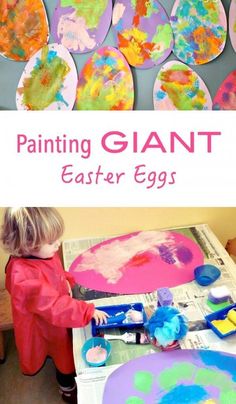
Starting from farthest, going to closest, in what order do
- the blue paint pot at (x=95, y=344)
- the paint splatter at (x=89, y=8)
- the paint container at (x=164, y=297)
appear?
the paint splatter at (x=89, y=8) < the paint container at (x=164, y=297) < the blue paint pot at (x=95, y=344)

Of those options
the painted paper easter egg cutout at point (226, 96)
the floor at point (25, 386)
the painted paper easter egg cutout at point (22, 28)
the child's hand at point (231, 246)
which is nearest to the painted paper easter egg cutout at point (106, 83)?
the painted paper easter egg cutout at point (22, 28)

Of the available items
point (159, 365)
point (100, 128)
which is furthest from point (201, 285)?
point (100, 128)

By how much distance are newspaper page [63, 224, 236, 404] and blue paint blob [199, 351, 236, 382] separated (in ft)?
0.06

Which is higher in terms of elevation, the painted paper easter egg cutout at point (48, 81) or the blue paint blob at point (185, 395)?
the painted paper easter egg cutout at point (48, 81)

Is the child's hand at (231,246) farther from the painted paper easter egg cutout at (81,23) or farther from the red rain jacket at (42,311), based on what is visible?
the painted paper easter egg cutout at (81,23)

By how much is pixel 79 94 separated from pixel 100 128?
0.30m

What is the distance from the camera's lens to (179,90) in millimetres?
1470

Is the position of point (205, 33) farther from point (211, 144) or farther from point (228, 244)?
point (228, 244)

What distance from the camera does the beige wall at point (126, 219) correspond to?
1.62 metres

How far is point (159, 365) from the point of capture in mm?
1105

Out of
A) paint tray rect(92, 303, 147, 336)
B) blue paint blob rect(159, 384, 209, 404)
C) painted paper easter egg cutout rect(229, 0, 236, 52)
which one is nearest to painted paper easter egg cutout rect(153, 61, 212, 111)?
painted paper easter egg cutout rect(229, 0, 236, 52)

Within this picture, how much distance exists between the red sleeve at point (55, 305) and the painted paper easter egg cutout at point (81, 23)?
71cm

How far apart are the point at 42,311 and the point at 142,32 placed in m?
0.86

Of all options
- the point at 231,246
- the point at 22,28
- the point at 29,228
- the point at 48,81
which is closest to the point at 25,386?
the point at 29,228
